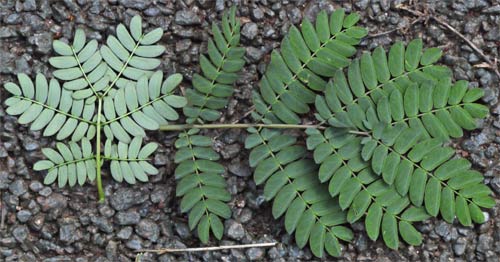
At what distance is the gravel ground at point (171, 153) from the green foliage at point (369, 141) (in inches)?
5.0

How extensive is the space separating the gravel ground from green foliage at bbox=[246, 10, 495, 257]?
127mm

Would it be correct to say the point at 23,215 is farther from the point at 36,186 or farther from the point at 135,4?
the point at 135,4

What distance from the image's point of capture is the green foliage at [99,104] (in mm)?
3828

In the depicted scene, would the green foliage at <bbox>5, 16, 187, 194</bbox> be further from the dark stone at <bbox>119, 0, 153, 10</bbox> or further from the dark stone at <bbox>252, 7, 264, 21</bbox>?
the dark stone at <bbox>252, 7, 264, 21</bbox>

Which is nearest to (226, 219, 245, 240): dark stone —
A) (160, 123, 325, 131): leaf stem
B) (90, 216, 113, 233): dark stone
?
(160, 123, 325, 131): leaf stem

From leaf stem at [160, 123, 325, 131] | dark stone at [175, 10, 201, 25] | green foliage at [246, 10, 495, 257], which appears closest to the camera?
green foliage at [246, 10, 495, 257]

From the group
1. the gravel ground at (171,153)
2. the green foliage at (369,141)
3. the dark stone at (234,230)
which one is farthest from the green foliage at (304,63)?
the dark stone at (234,230)

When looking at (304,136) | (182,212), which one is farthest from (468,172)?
(182,212)

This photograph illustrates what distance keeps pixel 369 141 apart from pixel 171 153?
0.90m

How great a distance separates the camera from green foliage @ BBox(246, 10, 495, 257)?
12.2ft

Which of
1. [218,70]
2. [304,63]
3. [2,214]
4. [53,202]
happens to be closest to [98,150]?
[53,202]

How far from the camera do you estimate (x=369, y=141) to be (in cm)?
376

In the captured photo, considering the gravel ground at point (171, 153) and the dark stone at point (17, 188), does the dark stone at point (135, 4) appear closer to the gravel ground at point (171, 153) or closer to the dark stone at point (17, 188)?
the gravel ground at point (171, 153)

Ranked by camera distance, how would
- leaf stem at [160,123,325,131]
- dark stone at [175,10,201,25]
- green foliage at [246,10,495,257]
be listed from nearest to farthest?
green foliage at [246,10,495,257] < leaf stem at [160,123,325,131] < dark stone at [175,10,201,25]
